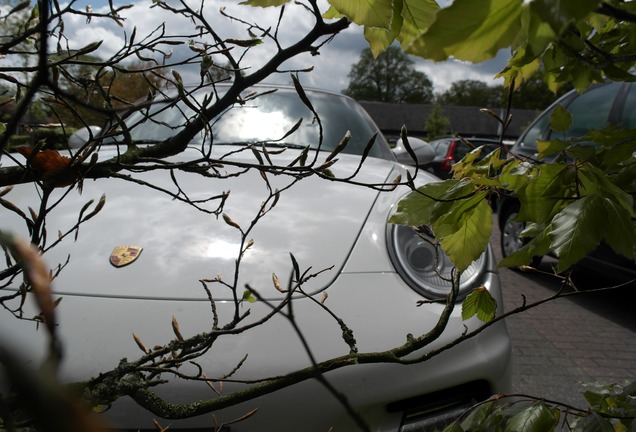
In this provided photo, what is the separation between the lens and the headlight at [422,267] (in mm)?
1827

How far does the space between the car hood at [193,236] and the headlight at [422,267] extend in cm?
16

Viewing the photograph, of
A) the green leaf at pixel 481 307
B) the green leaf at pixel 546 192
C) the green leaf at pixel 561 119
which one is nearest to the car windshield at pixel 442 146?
the green leaf at pixel 561 119

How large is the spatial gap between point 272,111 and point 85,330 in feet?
6.37

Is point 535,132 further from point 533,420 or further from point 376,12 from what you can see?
point 376,12

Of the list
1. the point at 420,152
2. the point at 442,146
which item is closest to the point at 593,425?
the point at 420,152

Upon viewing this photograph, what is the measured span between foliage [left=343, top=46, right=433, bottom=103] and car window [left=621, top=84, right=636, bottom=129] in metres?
76.7

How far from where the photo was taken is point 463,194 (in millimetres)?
875

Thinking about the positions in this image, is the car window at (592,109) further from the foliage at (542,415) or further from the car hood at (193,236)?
the foliage at (542,415)

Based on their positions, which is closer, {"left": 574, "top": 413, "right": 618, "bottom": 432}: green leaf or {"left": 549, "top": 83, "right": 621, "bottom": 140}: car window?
{"left": 574, "top": 413, "right": 618, "bottom": 432}: green leaf

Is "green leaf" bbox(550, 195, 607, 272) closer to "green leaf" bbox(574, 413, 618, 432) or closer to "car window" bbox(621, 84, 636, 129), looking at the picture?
"green leaf" bbox(574, 413, 618, 432)

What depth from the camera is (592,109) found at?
4.91 meters

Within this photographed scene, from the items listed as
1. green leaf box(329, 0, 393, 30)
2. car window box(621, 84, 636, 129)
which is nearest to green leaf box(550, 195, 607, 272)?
green leaf box(329, 0, 393, 30)

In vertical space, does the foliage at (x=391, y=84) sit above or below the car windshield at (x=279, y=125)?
above

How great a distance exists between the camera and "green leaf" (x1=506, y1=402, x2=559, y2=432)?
86cm
